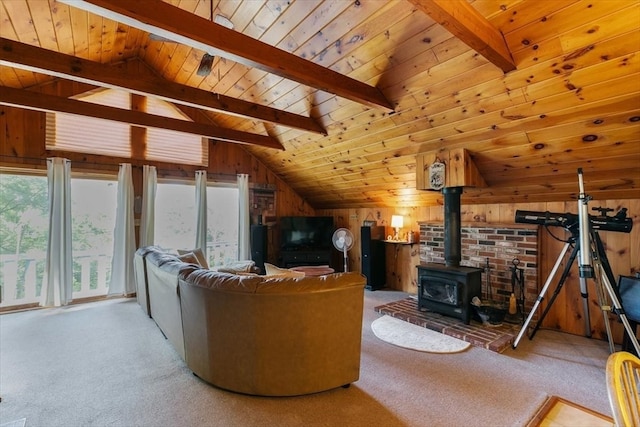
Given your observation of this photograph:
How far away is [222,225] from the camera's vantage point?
6.07 m

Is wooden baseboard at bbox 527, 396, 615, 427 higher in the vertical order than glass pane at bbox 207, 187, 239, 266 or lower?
lower

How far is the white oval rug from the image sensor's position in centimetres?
304

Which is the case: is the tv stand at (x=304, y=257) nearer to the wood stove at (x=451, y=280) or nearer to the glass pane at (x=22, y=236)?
the wood stove at (x=451, y=280)

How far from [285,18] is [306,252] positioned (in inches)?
157

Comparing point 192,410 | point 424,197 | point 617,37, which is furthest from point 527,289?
point 192,410

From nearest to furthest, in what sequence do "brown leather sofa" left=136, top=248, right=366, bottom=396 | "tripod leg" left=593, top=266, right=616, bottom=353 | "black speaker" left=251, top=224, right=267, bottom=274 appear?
"brown leather sofa" left=136, top=248, right=366, bottom=396 → "tripod leg" left=593, top=266, right=616, bottom=353 → "black speaker" left=251, top=224, right=267, bottom=274

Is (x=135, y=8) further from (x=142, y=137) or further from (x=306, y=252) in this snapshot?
(x=306, y=252)

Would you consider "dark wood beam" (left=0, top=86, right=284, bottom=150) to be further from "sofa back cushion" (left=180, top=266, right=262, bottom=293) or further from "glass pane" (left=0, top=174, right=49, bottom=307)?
"sofa back cushion" (left=180, top=266, right=262, bottom=293)

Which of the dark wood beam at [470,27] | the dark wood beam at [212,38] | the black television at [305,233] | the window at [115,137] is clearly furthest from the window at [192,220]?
the dark wood beam at [470,27]

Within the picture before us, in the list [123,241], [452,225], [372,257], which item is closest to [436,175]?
[452,225]

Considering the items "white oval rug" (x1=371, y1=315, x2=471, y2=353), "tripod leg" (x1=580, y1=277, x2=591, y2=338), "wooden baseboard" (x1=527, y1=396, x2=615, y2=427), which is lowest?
"white oval rug" (x1=371, y1=315, x2=471, y2=353)

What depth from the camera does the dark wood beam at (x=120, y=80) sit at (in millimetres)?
2556

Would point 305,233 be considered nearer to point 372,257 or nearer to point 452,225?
point 372,257

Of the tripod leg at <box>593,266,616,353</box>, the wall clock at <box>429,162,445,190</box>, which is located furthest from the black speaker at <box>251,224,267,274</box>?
the tripod leg at <box>593,266,616,353</box>
